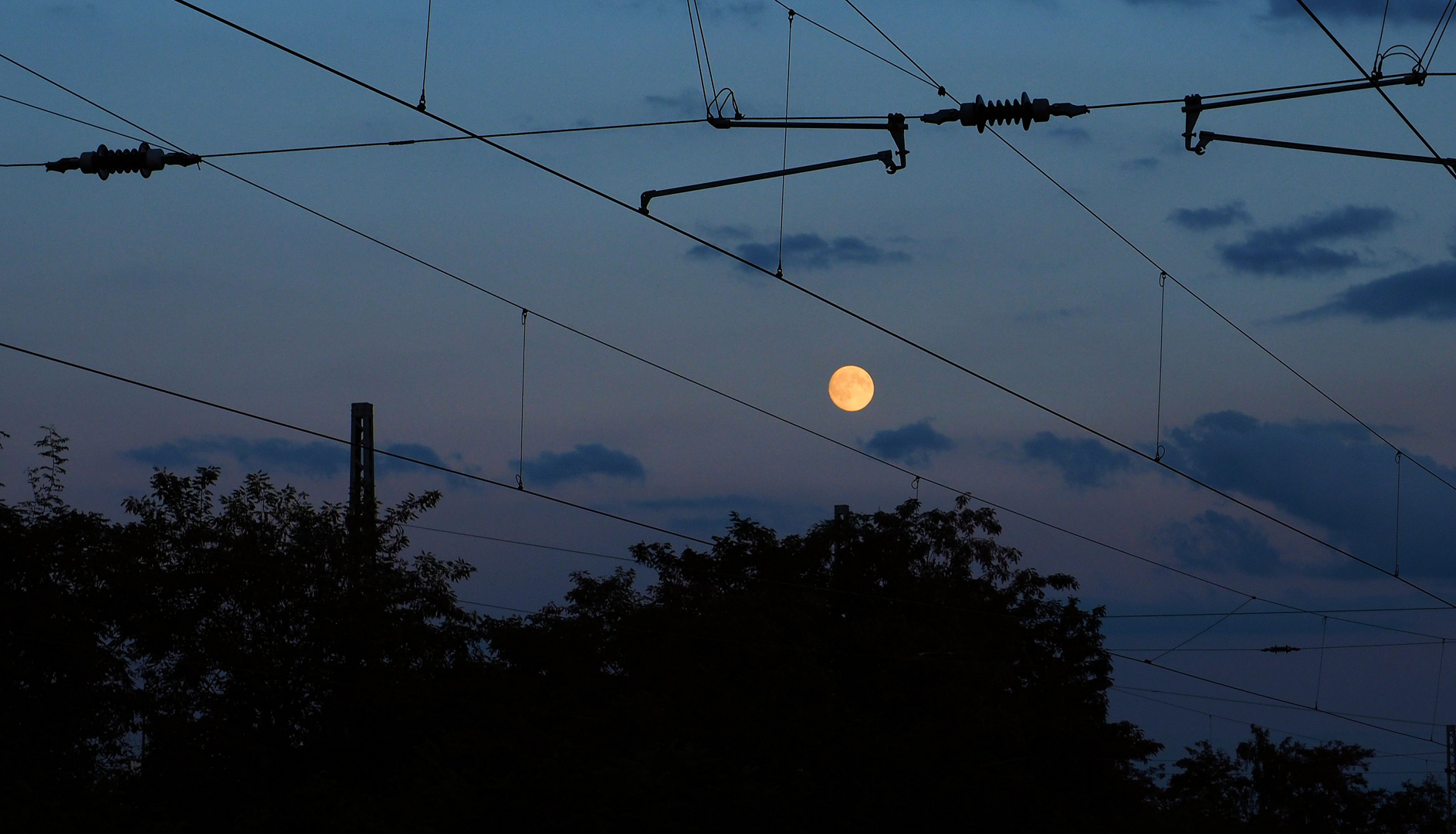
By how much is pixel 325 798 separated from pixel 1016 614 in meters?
26.6

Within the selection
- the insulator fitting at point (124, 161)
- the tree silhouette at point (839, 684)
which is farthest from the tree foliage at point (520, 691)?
the insulator fitting at point (124, 161)

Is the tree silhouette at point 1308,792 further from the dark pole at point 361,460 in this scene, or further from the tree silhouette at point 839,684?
the dark pole at point 361,460

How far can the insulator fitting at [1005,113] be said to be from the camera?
35.9ft

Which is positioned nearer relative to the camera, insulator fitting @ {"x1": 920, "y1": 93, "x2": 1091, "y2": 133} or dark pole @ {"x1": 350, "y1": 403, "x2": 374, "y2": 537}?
insulator fitting @ {"x1": 920, "y1": 93, "x2": 1091, "y2": 133}

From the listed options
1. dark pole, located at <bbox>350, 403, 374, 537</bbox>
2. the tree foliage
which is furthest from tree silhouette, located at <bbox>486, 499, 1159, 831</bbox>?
dark pole, located at <bbox>350, 403, 374, 537</bbox>

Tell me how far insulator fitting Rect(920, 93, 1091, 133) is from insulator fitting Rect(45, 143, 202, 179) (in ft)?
19.8

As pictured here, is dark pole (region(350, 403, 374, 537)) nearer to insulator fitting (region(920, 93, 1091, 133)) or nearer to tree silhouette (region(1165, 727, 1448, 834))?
insulator fitting (region(920, 93, 1091, 133))

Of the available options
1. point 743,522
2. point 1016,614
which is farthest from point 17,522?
point 1016,614

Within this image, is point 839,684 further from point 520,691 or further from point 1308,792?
point 1308,792

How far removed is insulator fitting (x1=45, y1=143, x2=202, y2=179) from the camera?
36.9ft

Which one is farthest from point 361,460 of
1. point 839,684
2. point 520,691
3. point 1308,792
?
point 1308,792

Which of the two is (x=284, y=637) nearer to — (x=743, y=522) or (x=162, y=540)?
(x=162, y=540)

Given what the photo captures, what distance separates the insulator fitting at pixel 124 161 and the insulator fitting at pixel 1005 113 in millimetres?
6031

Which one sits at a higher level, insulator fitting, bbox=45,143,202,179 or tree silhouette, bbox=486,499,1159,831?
insulator fitting, bbox=45,143,202,179
